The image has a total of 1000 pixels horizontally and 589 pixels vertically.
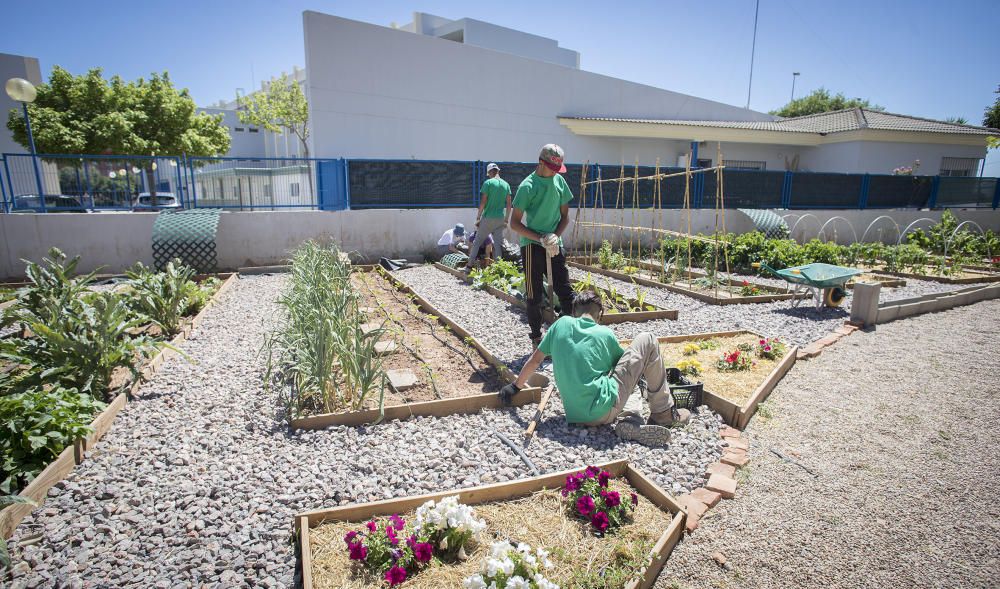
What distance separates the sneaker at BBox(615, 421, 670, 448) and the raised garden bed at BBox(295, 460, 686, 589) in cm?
43

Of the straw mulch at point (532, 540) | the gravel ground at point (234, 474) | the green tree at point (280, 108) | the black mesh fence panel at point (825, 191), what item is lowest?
the straw mulch at point (532, 540)

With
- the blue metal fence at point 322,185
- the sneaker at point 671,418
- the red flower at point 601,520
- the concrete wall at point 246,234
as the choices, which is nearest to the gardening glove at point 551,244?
the sneaker at point 671,418

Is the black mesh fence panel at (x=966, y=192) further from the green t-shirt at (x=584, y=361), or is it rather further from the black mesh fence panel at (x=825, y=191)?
the green t-shirt at (x=584, y=361)

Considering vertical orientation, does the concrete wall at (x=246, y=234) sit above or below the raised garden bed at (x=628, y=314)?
above

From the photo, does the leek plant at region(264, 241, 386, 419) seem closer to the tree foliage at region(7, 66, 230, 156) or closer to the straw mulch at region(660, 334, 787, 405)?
the straw mulch at region(660, 334, 787, 405)

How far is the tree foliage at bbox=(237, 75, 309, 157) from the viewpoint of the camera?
98.7 feet

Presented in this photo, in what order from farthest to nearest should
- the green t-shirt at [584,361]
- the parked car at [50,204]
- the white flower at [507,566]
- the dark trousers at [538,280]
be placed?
the parked car at [50,204] < the dark trousers at [538,280] < the green t-shirt at [584,361] < the white flower at [507,566]

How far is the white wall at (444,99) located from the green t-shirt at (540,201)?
12.9 meters

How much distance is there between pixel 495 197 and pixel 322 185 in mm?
5366

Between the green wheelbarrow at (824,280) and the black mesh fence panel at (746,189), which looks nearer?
the green wheelbarrow at (824,280)

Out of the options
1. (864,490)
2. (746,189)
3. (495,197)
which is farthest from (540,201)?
(746,189)

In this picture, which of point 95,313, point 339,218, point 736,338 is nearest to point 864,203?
point 736,338

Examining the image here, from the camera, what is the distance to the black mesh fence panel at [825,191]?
602 inches

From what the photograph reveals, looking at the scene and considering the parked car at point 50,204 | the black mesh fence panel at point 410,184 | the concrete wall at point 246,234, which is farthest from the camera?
the black mesh fence panel at point 410,184
